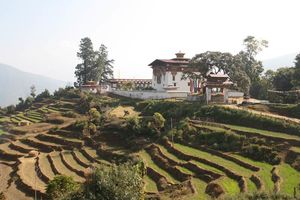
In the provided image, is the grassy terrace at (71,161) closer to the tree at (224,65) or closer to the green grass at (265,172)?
the green grass at (265,172)

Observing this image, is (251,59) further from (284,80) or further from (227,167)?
(227,167)

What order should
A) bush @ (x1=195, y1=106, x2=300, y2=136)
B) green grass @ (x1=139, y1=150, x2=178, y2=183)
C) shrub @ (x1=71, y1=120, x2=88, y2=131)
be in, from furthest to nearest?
1. shrub @ (x1=71, y1=120, x2=88, y2=131)
2. bush @ (x1=195, y1=106, x2=300, y2=136)
3. green grass @ (x1=139, y1=150, x2=178, y2=183)

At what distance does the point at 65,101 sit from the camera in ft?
237

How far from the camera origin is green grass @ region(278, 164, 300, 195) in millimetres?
26194

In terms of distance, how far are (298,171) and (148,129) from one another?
1696 cm

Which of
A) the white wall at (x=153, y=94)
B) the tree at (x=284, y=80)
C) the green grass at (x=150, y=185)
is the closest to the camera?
the green grass at (x=150, y=185)

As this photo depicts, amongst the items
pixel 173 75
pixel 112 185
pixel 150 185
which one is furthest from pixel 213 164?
pixel 173 75

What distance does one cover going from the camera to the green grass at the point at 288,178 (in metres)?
26.2

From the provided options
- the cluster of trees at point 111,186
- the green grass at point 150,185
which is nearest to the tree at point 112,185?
the cluster of trees at point 111,186

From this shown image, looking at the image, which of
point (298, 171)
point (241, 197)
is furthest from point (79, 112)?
point (241, 197)

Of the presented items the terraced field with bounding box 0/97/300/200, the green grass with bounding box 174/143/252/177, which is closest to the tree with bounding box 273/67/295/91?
the terraced field with bounding box 0/97/300/200

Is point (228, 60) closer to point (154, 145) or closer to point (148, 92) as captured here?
point (148, 92)

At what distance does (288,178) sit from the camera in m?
28.2

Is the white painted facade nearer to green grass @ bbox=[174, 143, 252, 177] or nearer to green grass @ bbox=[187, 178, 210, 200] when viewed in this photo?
green grass @ bbox=[174, 143, 252, 177]
